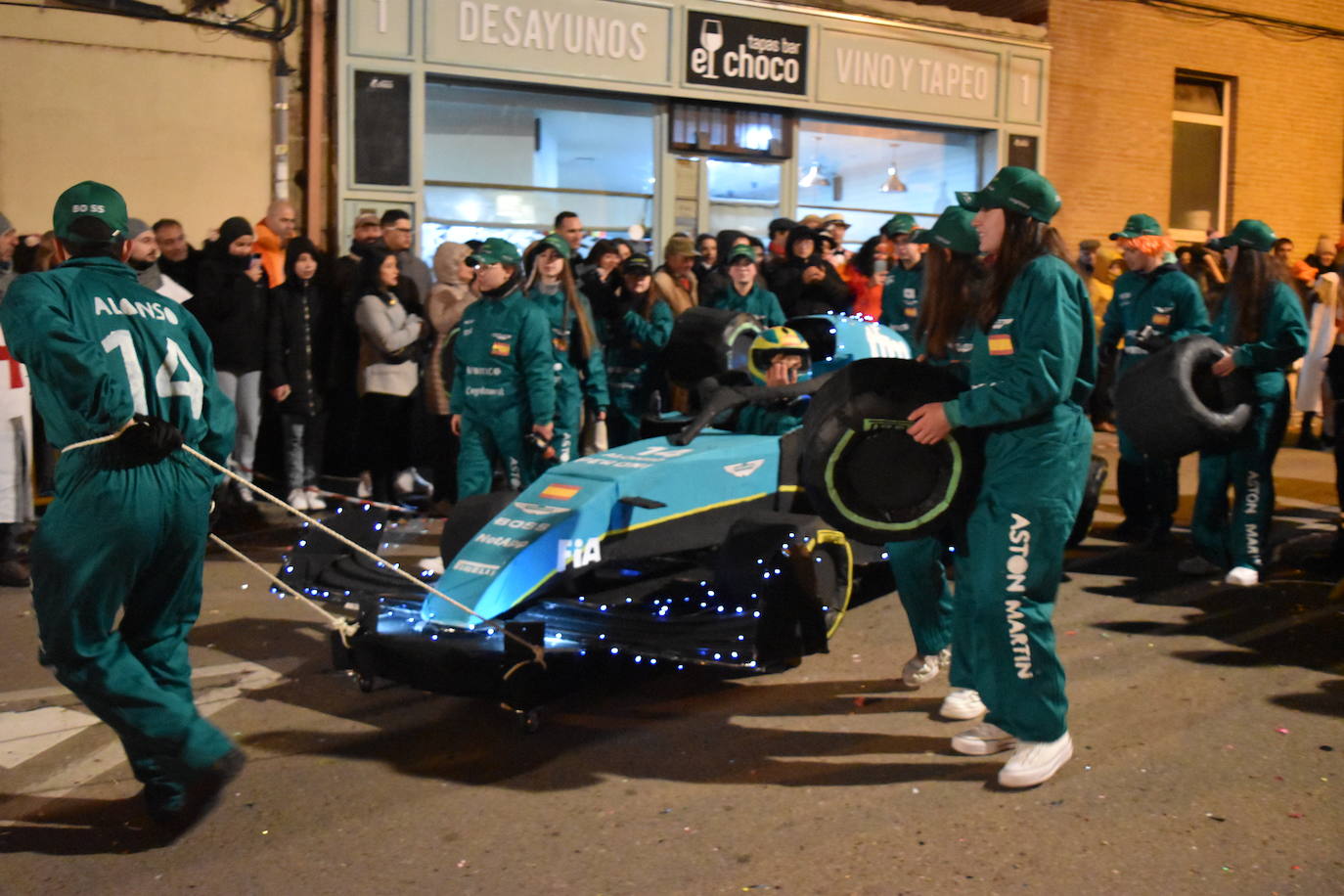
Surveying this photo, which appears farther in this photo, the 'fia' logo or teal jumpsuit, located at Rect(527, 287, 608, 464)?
teal jumpsuit, located at Rect(527, 287, 608, 464)

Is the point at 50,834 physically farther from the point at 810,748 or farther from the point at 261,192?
the point at 261,192

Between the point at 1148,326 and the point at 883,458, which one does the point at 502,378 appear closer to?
the point at 883,458

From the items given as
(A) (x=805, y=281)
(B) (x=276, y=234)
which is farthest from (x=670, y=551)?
(B) (x=276, y=234)

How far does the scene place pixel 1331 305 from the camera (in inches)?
354

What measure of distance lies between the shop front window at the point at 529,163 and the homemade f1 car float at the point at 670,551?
6757mm

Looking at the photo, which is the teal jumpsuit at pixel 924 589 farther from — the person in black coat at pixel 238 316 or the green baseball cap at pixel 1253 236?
the person in black coat at pixel 238 316

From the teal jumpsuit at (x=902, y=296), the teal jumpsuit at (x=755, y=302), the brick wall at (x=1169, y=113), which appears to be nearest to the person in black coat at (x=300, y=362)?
the teal jumpsuit at (x=755, y=302)

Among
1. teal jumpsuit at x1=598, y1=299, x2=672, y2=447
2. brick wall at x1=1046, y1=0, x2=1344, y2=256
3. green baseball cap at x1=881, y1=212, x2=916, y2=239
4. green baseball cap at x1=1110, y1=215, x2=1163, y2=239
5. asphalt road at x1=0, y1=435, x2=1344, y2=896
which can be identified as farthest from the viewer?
brick wall at x1=1046, y1=0, x2=1344, y2=256

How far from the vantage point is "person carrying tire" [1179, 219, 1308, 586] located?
24.4 ft

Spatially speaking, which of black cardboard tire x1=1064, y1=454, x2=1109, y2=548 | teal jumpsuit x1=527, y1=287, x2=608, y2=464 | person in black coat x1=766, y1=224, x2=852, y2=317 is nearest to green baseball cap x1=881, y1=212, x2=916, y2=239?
person in black coat x1=766, y1=224, x2=852, y2=317

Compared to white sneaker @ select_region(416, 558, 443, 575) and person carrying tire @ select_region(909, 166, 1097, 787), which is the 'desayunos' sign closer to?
white sneaker @ select_region(416, 558, 443, 575)

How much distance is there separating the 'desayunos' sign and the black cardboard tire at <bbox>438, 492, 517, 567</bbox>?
28.6 feet

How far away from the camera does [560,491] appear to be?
5.68 metres

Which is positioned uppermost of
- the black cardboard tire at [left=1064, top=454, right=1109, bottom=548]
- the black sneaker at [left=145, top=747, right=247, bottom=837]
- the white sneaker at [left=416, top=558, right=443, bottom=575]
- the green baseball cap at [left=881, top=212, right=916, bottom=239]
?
the green baseball cap at [left=881, top=212, right=916, bottom=239]
